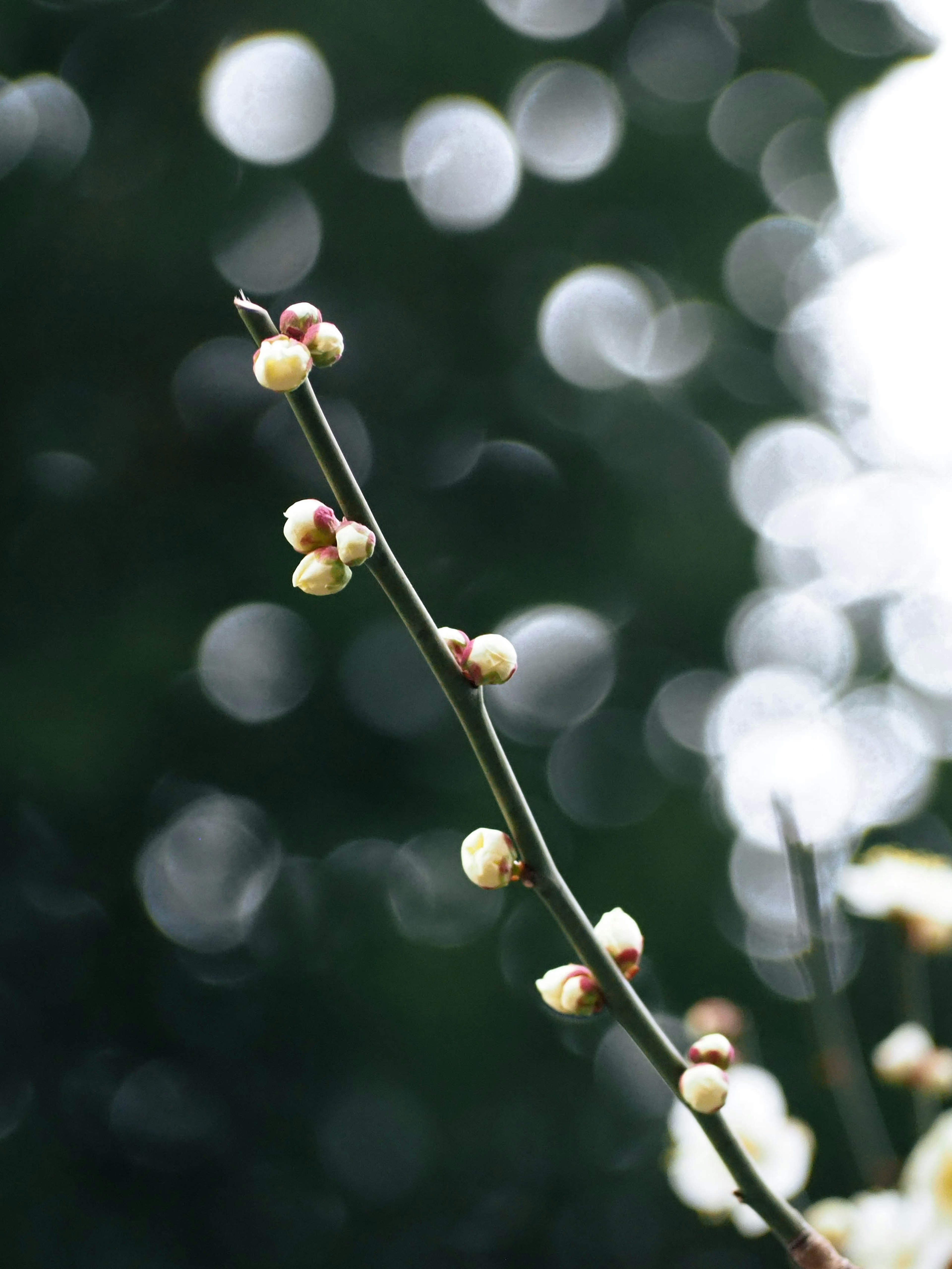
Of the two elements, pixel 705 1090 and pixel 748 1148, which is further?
pixel 748 1148

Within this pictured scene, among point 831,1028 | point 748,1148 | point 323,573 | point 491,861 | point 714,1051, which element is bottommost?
point 748,1148

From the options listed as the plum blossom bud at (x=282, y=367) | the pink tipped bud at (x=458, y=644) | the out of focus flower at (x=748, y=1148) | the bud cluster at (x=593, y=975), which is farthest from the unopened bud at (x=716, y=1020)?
the plum blossom bud at (x=282, y=367)

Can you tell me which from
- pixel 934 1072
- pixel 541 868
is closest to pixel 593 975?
pixel 541 868

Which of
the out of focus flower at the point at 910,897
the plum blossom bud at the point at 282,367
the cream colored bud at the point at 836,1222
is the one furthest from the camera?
the out of focus flower at the point at 910,897

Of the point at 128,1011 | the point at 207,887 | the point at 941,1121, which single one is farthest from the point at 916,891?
the point at 207,887

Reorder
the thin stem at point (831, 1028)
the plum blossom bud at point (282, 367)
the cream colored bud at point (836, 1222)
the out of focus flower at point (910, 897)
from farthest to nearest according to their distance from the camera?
the out of focus flower at point (910, 897) < the cream colored bud at point (836, 1222) < the thin stem at point (831, 1028) < the plum blossom bud at point (282, 367)

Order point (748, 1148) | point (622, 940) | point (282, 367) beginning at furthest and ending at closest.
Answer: point (748, 1148)
point (622, 940)
point (282, 367)

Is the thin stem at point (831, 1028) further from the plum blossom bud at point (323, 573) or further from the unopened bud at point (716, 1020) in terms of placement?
the plum blossom bud at point (323, 573)

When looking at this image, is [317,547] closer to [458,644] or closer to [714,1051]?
[458,644]
